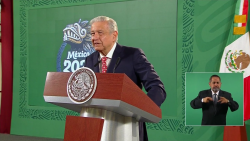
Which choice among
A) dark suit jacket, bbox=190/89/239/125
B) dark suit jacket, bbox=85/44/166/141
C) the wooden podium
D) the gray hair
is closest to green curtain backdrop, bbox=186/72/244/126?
dark suit jacket, bbox=190/89/239/125

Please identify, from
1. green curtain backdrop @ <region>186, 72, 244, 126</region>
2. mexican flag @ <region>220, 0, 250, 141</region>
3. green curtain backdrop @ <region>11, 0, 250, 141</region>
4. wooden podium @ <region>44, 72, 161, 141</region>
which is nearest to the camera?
wooden podium @ <region>44, 72, 161, 141</region>

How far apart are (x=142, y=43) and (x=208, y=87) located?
5.11ft

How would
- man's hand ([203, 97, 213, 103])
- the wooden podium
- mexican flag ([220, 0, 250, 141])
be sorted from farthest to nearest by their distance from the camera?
1. mexican flag ([220, 0, 250, 141])
2. man's hand ([203, 97, 213, 103])
3. the wooden podium

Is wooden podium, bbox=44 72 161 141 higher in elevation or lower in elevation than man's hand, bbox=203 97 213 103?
higher

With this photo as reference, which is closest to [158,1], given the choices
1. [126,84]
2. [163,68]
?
[163,68]

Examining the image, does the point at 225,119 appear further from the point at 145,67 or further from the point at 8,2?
the point at 8,2

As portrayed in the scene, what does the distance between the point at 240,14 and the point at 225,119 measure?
1361 mm

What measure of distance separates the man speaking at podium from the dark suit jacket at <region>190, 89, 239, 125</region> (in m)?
2.17

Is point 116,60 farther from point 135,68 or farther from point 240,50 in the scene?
point 240,50

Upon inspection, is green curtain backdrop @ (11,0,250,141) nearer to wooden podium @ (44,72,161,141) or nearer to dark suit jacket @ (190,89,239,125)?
dark suit jacket @ (190,89,239,125)

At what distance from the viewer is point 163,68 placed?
475 centimetres

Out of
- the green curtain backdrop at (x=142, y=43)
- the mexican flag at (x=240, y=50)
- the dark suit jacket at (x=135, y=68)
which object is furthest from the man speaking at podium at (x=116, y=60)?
the green curtain backdrop at (x=142, y=43)

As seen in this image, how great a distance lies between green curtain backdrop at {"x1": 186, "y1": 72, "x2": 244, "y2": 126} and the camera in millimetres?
3539

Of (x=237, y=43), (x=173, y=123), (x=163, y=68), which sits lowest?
(x=173, y=123)
